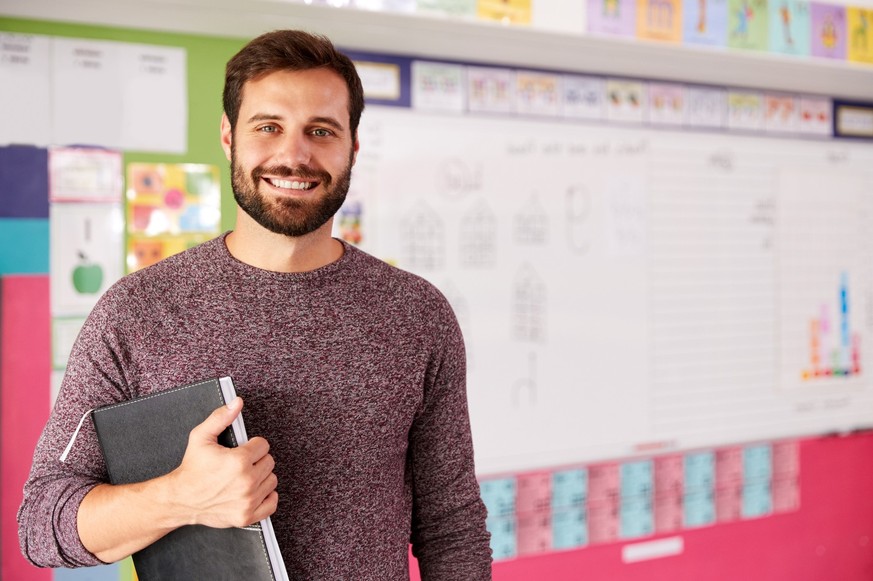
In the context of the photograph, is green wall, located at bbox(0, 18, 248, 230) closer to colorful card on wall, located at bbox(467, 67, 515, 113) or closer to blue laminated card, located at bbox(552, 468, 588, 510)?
colorful card on wall, located at bbox(467, 67, 515, 113)

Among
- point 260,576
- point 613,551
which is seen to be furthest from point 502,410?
point 260,576

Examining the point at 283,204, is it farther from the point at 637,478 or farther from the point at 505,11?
the point at 637,478

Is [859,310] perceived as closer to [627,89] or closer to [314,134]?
[627,89]

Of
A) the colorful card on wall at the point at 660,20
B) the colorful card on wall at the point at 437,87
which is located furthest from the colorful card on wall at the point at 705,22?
the colorful card on wall at the point at 437,87

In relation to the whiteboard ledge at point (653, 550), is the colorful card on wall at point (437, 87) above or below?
above

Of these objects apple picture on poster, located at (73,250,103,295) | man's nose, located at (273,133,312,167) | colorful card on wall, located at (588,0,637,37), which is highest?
colorful card on wall, located at (588,0,637,37)

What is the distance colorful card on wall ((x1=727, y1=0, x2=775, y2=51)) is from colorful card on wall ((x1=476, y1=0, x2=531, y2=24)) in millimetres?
584

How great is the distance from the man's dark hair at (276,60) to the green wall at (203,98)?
51 centimetres

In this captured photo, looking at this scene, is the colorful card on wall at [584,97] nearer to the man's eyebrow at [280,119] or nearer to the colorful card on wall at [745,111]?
the colorful card on wall at [745,111]

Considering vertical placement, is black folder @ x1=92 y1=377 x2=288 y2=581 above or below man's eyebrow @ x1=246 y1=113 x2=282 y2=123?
below

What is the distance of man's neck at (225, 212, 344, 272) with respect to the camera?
94 cm

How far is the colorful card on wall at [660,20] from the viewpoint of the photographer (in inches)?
67.3

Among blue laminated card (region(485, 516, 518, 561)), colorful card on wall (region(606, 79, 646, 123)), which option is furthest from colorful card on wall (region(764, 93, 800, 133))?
blue laminated card (region(485, 516, 518, 561))

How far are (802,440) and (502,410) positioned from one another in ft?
3.19
